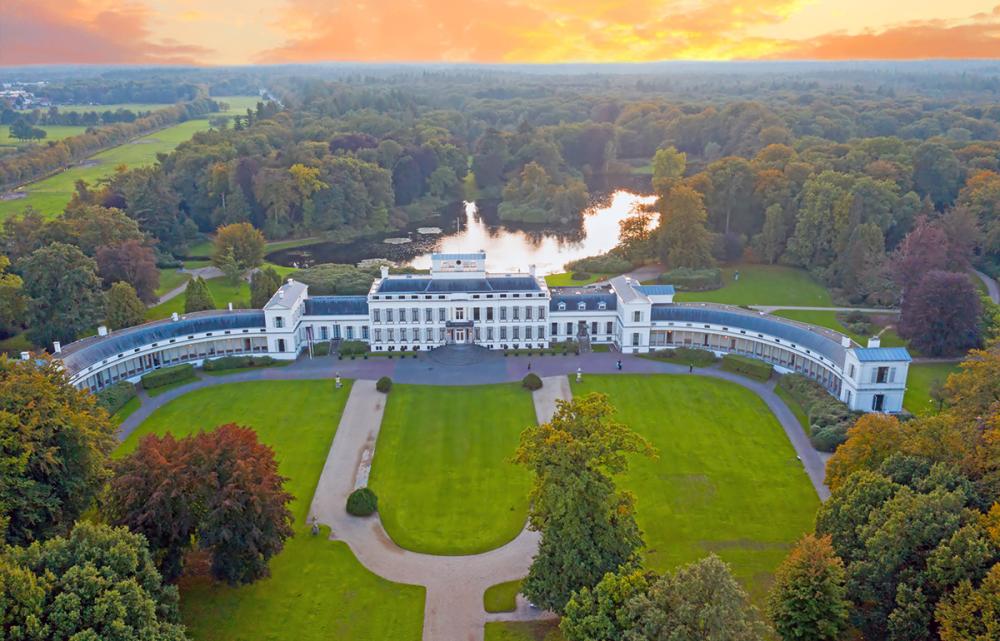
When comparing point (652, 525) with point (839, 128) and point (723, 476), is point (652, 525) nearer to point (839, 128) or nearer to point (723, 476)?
point (723, 476)

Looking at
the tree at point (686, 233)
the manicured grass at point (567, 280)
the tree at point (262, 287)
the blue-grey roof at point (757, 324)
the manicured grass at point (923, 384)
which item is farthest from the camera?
the tree at point (686, 233)

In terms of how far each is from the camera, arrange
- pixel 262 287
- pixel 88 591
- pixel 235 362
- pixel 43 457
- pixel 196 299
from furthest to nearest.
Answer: pixel 262 287
pixel 196 299
pixel 235 362
pixel 43 457
pixel 88 591

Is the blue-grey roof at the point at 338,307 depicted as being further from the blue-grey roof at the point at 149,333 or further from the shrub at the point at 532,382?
the shrub at the point at 532,382

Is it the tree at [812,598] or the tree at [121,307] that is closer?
the tree at [812,598]

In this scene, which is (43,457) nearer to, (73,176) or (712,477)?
(712,477)

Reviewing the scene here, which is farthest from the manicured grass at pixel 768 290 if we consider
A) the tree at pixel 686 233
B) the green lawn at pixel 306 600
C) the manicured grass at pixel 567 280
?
the green lawn at pixel 306 600

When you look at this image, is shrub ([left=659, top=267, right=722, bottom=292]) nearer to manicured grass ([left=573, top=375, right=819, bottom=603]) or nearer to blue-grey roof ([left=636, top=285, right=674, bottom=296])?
blue-grey roof ([left=636, top=285, right=674, bottom=296])

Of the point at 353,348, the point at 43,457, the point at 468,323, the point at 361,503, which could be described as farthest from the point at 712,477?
the point at 43,457
